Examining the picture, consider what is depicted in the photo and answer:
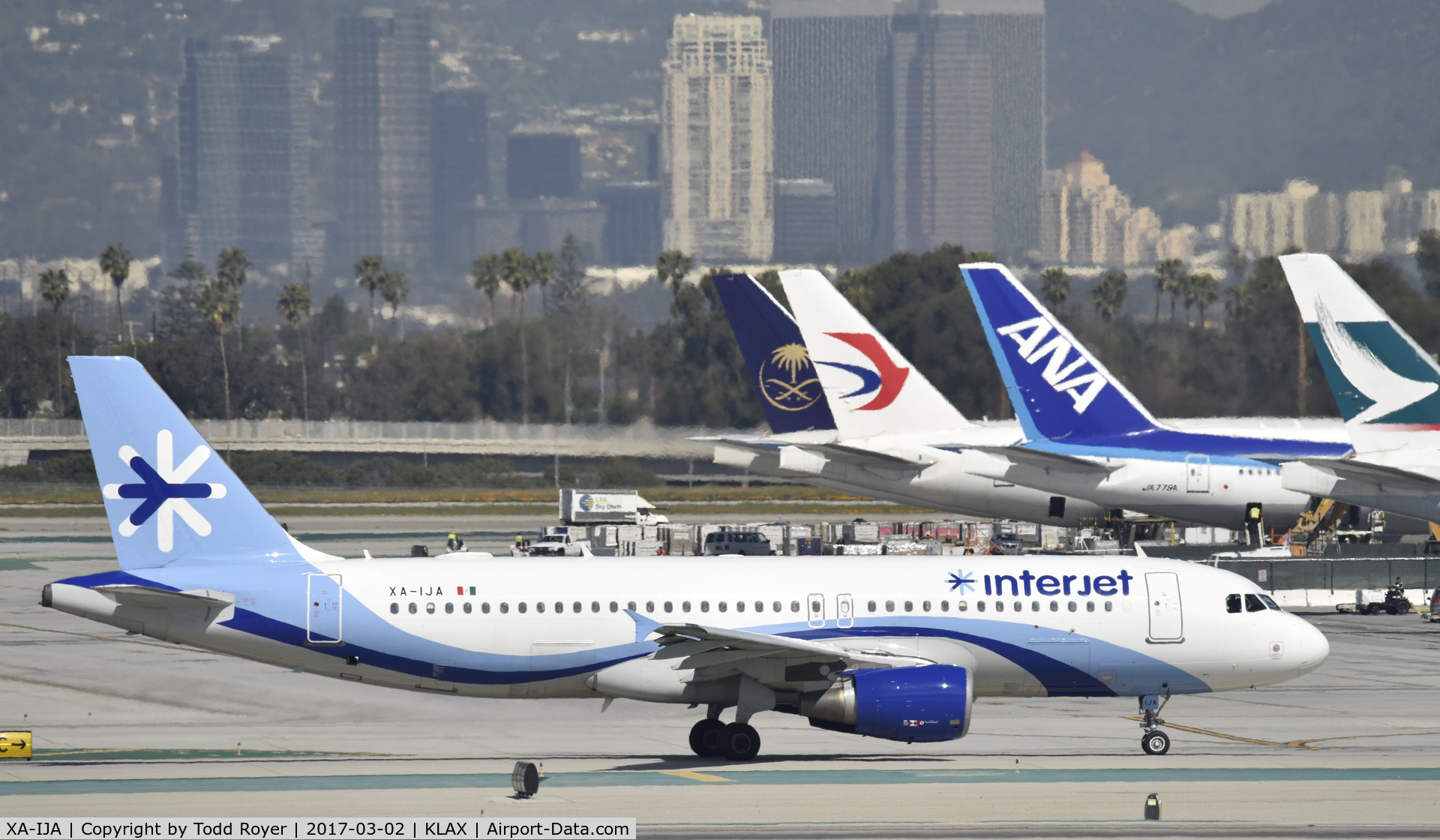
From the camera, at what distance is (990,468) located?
6481 cm

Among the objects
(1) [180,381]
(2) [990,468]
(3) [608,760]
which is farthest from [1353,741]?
(1) [180,381]

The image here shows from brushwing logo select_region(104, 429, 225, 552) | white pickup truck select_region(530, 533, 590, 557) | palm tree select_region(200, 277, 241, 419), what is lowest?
white pickup truck select_region(530, 533, 590, 557)

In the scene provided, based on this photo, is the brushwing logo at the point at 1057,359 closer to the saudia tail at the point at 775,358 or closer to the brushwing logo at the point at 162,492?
the saudia tail at the point at 775,358

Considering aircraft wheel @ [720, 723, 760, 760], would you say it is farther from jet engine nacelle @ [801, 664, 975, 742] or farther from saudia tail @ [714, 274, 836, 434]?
saudia tail @ [714, 274, 836, 434]

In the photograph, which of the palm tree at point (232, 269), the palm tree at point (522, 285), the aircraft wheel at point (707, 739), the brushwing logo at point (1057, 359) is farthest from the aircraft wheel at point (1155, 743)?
the palm tree at point (232, 269)

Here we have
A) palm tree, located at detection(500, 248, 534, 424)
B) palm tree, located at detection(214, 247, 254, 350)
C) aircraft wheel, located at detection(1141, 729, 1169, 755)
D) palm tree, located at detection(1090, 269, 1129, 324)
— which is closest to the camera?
aircraft wheel, located at detection(1141, 729, 1169, 755)

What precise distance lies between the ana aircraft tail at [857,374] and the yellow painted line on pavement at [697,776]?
36.6 meters

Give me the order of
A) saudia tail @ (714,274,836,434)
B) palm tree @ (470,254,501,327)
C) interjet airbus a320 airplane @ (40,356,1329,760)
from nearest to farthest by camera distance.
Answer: interjet airbus a320 airplane @ (40,356,1329,760), saudia tail @ (714,274,836,434), palm tree @ (470,254,501,327)

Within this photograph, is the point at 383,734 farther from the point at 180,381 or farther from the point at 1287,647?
the point at 180,381

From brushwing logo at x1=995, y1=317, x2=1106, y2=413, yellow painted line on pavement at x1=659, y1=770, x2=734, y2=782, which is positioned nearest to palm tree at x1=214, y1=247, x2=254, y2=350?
brushwing logo at x1=995, y1=317, x2=1106, y2=413

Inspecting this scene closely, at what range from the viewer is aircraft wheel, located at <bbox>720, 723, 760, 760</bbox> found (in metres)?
31.4

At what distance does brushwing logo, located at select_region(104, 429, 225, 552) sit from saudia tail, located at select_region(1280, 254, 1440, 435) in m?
37.2

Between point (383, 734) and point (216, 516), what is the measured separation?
282 inches

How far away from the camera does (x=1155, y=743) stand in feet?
105
